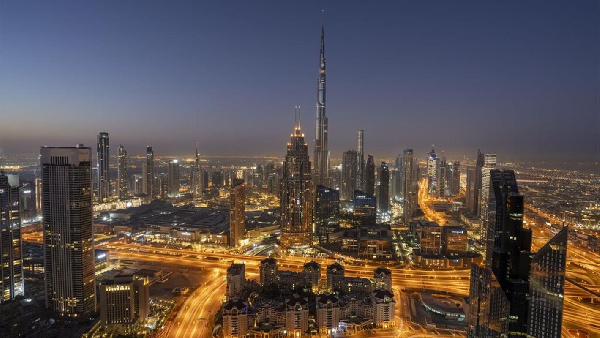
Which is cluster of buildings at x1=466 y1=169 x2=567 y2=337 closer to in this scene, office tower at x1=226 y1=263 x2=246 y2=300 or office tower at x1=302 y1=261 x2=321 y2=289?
office tower at x1=302 y1=261 x2=321 y2=289

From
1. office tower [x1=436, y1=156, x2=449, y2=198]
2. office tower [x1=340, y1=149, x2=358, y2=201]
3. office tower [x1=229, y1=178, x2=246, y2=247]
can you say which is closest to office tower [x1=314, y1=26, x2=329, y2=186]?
office tower [x1=340, y1=149, x2=358, y2=201]

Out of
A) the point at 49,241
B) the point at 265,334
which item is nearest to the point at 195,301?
the point at 265,334

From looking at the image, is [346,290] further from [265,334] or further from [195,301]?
[195,301]

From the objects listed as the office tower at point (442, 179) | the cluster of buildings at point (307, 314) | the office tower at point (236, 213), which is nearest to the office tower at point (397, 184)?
the office tower at point (442, 179)

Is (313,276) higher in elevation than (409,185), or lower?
lower

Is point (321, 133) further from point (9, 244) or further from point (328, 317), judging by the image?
point (9, 244)

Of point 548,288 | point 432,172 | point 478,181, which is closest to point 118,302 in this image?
point 548,288

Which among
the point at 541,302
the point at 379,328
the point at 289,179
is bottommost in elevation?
the point at 379,328
